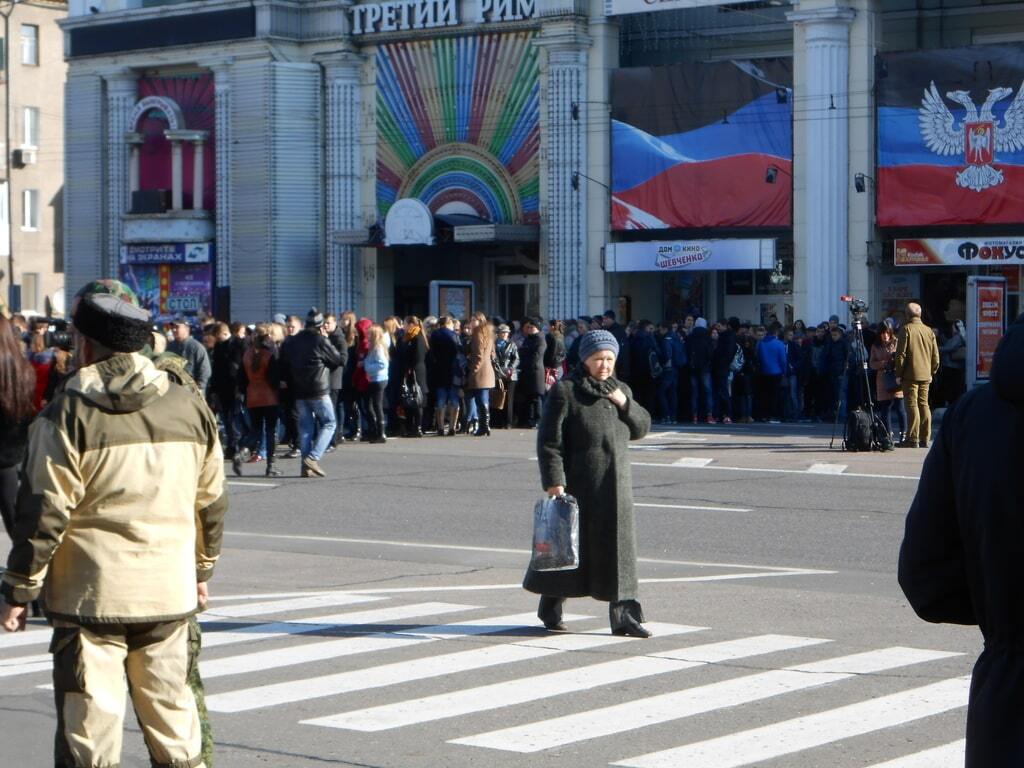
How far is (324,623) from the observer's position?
10570 mm

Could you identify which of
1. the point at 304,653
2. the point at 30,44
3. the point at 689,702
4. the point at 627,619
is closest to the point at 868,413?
the point at 627,619

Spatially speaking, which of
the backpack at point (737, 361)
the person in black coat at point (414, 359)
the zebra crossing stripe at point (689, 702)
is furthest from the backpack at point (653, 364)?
the zebra crossing stripe at point (689, 702)

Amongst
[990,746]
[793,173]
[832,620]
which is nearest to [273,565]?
[832,620]

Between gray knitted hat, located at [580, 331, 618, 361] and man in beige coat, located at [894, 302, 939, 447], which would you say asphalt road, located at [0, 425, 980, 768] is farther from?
man in beige coat, located at [894, 302, 939, 447]

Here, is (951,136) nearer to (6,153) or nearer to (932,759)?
(932,759)

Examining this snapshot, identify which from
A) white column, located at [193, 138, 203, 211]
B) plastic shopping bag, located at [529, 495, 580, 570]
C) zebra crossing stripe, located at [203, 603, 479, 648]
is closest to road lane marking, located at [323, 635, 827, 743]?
plastic shopping bag, located at [529, 495, 580, 570]

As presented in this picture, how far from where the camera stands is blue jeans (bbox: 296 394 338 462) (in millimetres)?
20391

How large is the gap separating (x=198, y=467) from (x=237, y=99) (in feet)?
Result: 129

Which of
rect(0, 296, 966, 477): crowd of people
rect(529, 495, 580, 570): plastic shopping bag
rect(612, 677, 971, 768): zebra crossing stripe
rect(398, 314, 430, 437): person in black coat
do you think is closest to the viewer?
rect(612, 677, 971, 768): zebra crossing stripe

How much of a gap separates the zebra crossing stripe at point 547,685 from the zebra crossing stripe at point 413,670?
1.36 ft

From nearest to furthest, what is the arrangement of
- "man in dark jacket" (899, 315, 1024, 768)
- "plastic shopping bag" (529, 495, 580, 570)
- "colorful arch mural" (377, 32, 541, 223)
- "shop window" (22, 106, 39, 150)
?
"man in dark jacket" (899, 315, 1024, 768), "plastic shopping bag" (529, 495, 580, 570), "colorful arch mural" (377, 32, 541, 223), "shop window" (22, 106, 39, 150)

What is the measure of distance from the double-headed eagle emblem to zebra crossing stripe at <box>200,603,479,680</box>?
25.9m

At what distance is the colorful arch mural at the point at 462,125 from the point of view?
40.6 meters

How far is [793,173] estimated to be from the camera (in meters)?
36.5
